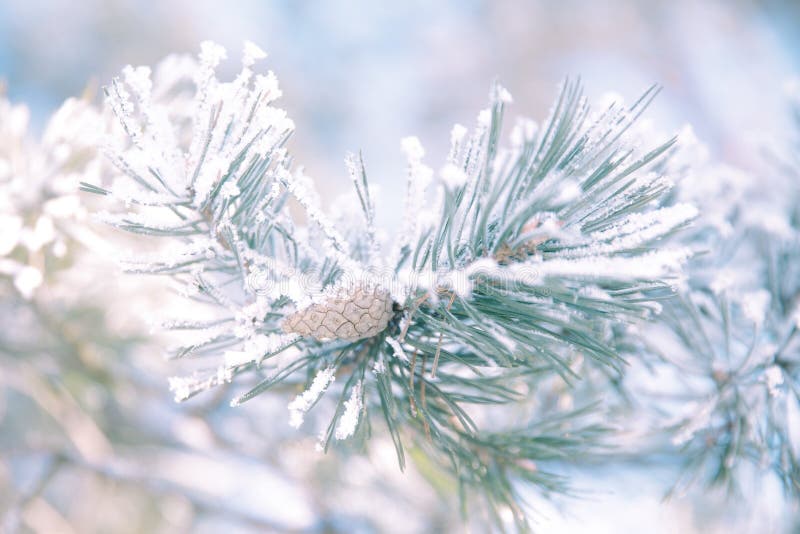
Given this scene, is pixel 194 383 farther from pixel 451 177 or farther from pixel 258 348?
pixel 451 177

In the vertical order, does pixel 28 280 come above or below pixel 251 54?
below

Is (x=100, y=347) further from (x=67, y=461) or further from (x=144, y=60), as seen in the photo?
(x=144, y=60)

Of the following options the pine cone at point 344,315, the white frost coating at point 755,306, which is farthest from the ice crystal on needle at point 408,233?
the white frost coating at point 755,306

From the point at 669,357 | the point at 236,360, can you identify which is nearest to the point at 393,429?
the point at 236,360

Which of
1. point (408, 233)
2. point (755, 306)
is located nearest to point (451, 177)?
point (408, 233)

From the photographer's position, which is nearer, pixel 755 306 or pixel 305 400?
pixel 305 400
